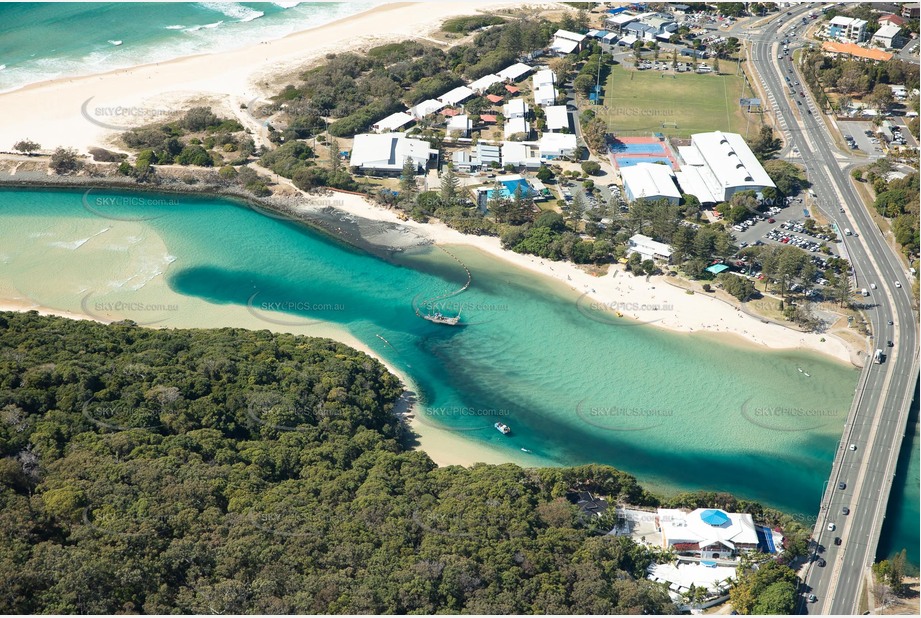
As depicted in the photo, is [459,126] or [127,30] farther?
[127,30]

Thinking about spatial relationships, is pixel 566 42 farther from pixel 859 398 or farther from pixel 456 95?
pixel 859 398

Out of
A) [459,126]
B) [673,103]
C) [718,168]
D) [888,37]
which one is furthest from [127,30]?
[888,37]

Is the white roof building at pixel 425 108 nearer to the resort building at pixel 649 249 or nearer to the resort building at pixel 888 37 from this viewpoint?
the resort building at pixel 649 249

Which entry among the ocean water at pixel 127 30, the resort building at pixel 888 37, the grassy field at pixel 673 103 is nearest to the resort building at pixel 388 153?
the grassy field at pixel 673 103

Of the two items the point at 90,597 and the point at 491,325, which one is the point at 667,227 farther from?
the point at 90,597

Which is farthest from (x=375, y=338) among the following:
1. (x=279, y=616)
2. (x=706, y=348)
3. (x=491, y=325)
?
(x=279, y=616)
